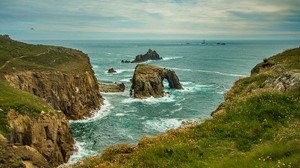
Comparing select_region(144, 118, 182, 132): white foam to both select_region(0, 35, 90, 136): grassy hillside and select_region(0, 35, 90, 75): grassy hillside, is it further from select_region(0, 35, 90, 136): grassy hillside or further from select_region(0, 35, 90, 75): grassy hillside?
select_region(0, 35, 90, 75): grassy hillside

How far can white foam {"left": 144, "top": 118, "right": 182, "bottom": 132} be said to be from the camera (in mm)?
68750

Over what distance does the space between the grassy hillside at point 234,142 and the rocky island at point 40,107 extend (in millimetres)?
17669

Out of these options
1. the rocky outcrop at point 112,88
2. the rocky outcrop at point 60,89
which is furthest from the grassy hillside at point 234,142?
the rocky outcrop at point 112,88

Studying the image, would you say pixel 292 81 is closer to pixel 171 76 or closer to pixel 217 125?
pixel 217 125

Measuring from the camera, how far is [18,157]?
32.2 m

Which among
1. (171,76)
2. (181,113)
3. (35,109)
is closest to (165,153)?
(35,109)

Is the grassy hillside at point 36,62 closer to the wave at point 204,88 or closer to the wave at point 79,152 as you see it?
the wave at point 79,152

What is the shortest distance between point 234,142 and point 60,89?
67.4m

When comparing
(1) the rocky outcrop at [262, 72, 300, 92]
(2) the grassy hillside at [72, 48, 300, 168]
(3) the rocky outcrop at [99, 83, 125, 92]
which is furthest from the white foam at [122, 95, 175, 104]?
(2) the grassy hillside at [72, 48, 300, 168]

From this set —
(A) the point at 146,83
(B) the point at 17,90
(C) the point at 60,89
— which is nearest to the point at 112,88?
(A) the point at 146,83

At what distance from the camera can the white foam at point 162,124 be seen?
68750mm

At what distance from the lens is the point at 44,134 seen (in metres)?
49.0

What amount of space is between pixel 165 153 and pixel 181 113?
65343mm

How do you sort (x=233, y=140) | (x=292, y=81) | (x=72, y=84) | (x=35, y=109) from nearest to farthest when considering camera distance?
(x=233, y=140) < (x=292, y=81) < (x=35, y=109) < (x=72, y=84)
